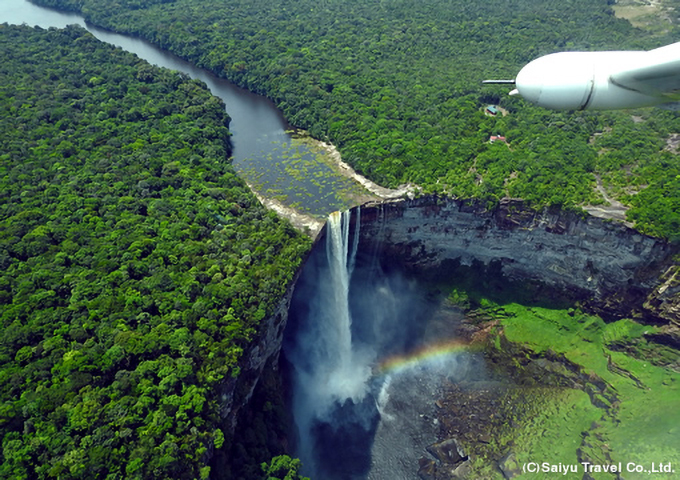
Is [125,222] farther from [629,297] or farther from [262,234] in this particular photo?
[629,297]

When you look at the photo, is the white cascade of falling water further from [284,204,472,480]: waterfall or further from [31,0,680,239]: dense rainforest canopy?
[31,0,680,239]: dense rainforest canopy

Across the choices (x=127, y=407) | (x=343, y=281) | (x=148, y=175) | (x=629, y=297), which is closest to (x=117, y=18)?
(x=148, y=175)

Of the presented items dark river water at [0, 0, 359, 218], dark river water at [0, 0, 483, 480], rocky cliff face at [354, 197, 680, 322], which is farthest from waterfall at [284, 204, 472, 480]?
dark river water at [0, 0, 359, 218]

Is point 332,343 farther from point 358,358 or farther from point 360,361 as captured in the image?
point 360,361

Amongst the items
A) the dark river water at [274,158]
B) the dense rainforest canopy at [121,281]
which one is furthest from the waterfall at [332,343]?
the dense rainforest canopy at [121,281]

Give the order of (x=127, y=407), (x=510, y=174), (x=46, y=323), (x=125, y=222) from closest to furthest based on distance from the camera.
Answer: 1. (x=127, y=407)
2. (x=46, y=323)
3. (x=125, y=222)
4. (x=510, y=174)
